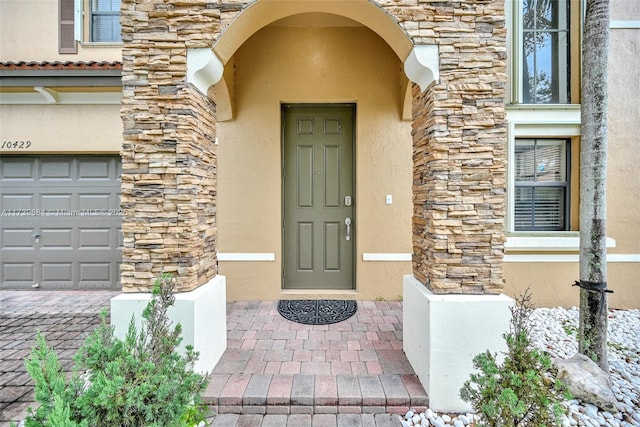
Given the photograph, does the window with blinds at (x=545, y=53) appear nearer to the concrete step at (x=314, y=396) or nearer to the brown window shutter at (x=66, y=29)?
the concrete step at (x=314, y=396)

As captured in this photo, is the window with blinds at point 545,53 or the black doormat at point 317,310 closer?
the black doormat at point 317,310

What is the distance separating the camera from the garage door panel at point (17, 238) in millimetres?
4305

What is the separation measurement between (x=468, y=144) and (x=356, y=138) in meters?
1.96

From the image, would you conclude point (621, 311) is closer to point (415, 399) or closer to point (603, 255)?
point (603, 255)

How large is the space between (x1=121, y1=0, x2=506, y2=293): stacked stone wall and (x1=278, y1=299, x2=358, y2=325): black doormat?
4.87 ft

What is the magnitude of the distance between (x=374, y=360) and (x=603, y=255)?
190cm

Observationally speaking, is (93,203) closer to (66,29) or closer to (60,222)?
(60,222)

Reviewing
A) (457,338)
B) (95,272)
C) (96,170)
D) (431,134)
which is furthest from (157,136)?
(95,272)

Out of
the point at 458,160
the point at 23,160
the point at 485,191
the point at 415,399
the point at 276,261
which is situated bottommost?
the point at 415,399

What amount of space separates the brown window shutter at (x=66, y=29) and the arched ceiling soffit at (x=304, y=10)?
385 cm

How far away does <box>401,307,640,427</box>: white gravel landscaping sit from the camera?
6.12 feet

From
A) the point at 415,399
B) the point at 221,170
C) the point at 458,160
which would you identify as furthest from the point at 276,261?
the point at 458,160

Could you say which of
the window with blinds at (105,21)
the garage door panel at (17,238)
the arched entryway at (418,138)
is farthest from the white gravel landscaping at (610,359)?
the window with blinds at (105,21)

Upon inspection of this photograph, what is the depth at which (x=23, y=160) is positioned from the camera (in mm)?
4320
